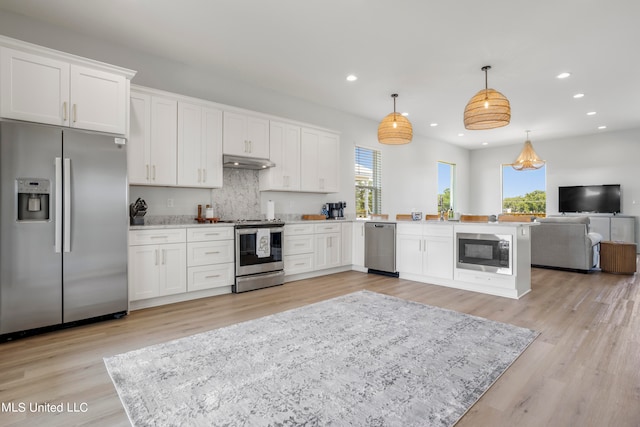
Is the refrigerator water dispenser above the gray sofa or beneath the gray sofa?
above

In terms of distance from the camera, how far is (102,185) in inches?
122

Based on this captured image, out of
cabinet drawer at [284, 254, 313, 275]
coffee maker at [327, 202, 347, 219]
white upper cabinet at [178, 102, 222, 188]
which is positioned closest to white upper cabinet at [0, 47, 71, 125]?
white upper cabinet at [178, 102, 222, 188]

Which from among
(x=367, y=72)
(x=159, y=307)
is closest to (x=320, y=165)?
(x=367, y=72)

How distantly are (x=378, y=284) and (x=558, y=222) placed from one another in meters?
3.61

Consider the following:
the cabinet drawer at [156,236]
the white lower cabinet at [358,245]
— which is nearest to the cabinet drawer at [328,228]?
the white lower cabinet at [358,245]

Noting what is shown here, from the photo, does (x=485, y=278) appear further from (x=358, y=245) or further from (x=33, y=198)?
(x=33, y=198)

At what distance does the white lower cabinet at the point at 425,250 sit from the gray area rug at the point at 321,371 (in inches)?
57.7

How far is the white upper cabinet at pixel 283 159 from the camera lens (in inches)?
195

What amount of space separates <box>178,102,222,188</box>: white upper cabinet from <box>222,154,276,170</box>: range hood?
0.33 feet

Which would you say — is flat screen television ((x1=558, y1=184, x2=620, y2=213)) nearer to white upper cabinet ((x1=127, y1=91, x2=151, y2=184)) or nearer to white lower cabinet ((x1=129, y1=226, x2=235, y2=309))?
white lower cabinet ((x1=129, y1=226, x2=235, y2=309))

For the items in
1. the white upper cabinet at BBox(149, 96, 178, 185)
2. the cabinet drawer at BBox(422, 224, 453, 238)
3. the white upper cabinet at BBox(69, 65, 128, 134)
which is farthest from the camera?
the cabinet drawer at BBox(422, 224, 453, 238)

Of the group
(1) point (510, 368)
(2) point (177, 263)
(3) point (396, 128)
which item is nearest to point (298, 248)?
(2) point (177, 263)

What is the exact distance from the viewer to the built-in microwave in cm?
399

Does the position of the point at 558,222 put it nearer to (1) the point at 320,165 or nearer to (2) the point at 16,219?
(1) the point at 320,165
